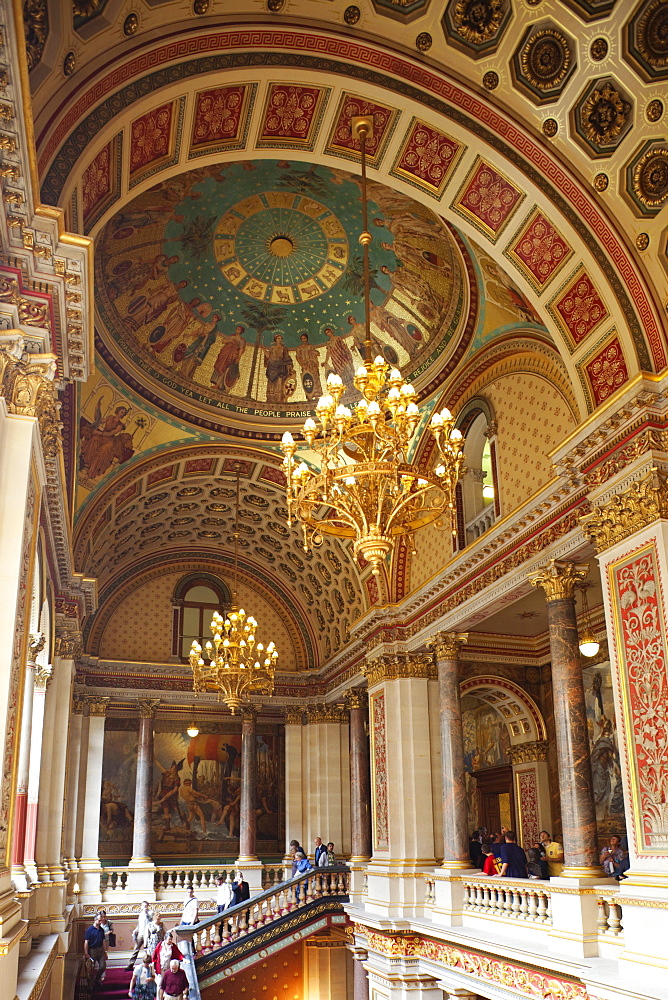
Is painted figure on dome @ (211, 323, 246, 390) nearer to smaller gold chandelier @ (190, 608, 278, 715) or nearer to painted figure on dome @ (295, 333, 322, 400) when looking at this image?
painted figure on dome @ (295, 333, 322, 400)

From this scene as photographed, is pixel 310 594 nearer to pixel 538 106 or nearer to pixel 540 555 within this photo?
pixel 540 555

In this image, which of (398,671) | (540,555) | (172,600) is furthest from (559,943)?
(172,600)

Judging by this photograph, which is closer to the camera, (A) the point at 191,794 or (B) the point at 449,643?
(B) the point at 449,643

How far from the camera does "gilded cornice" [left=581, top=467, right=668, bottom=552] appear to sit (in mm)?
9258

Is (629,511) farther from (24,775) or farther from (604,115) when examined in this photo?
(24,775)

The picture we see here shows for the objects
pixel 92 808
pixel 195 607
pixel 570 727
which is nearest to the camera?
pixel 570 727

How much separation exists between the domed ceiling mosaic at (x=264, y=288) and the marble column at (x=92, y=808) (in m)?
9.22

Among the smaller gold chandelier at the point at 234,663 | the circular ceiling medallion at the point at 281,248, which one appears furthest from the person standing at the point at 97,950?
the circular ceiling medallion at the point at 281,248

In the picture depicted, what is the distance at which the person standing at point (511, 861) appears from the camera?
12.1 meters

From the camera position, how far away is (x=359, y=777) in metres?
18.9

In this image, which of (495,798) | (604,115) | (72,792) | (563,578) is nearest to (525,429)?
(563,578)

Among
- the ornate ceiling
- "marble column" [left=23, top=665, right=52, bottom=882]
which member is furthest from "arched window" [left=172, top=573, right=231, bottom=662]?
"marble column" [left=23, top=665, right=52, bottom=882]

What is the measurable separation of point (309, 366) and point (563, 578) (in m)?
6.85

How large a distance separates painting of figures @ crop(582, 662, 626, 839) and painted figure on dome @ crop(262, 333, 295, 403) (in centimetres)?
780
